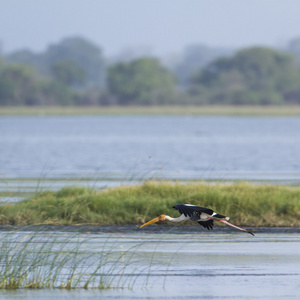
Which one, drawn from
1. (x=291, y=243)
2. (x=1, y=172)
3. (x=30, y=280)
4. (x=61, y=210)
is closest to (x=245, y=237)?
(x=291, y=243)

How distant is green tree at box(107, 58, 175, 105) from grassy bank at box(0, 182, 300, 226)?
107 metres

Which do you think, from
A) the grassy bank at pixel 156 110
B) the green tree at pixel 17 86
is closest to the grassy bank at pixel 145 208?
the grassy bank at pixel 156 110

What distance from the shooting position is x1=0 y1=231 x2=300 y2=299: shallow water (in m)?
9.95

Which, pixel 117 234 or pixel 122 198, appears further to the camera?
pixel 122 198

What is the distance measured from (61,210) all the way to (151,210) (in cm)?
165

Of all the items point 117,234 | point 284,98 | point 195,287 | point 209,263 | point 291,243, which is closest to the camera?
point 195,287

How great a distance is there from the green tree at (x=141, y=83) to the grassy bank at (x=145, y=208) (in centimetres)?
10694

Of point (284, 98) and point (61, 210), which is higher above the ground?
point (61, 210)

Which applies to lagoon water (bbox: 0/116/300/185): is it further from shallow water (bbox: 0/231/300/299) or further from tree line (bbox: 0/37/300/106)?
tree line (bbox: 0/37/300/106)

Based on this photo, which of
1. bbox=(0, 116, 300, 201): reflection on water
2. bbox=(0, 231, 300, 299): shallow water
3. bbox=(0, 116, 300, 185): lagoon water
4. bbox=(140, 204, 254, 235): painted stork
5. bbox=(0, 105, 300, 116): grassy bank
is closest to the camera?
bbox=(0, 231, 300, 299): shallow water

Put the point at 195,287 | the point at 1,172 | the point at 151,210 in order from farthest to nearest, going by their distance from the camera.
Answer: the point at 1,172
the point at 151,210
the point at 195,287

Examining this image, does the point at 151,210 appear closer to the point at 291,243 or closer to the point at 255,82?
the point at 291,243

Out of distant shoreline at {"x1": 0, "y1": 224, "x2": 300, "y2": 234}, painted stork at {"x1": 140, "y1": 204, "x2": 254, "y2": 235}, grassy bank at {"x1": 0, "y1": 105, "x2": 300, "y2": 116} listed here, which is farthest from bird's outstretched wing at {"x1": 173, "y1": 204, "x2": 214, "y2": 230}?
grassy bank at {"x1": 0, "y1": 105, "x2": 300, "y2": 116}

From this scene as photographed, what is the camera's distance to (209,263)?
11859 millimetres
